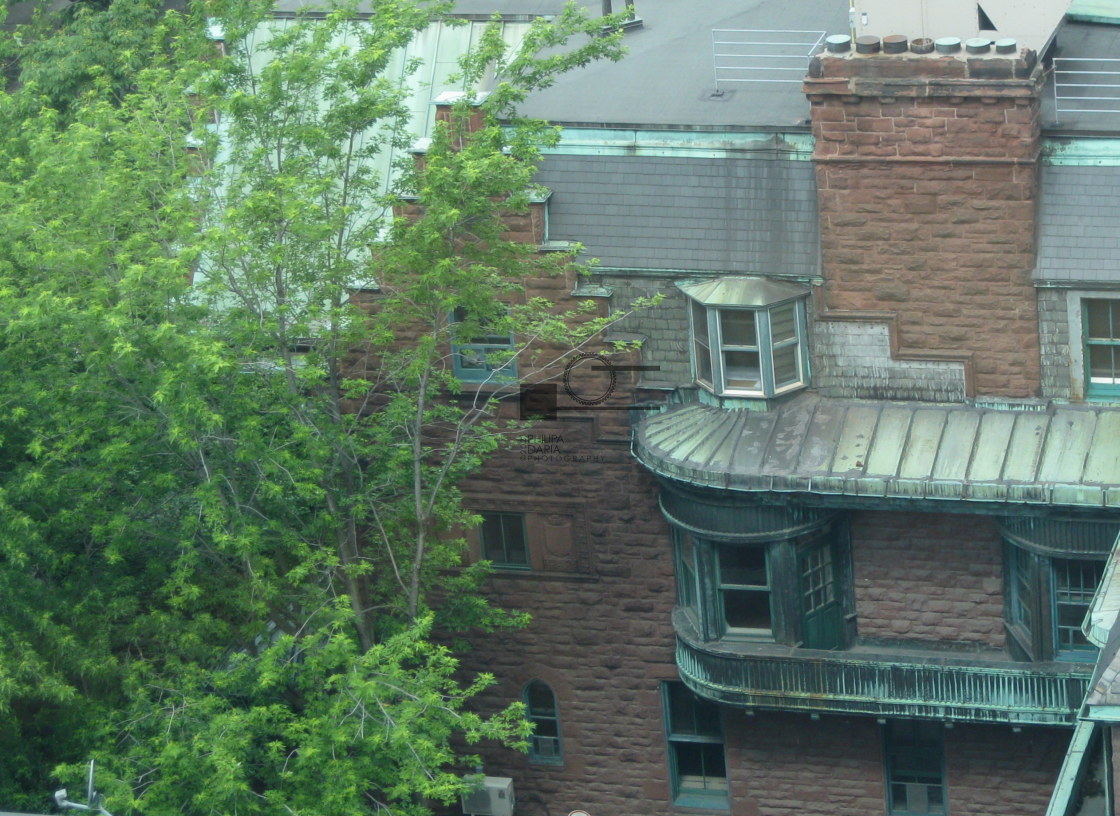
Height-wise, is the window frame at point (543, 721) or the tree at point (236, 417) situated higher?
the tree at point (236, 417)

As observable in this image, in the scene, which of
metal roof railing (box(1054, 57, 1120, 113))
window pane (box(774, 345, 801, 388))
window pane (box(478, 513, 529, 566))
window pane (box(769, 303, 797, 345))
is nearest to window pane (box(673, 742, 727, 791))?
window pane (box(478, 513, 529, 566))

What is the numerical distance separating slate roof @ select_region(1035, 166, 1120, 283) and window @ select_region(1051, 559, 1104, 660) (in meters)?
4.13

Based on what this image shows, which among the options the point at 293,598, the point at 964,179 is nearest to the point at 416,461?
the point at 293,598

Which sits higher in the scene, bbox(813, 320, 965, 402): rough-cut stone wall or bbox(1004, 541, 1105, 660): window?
bbox(813, 320, 965, 402): rough-cut stone wall

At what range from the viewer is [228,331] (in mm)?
26312

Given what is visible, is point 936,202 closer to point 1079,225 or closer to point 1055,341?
point 1079,225

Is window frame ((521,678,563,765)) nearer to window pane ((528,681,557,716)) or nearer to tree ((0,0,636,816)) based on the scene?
window pane ((528,681,557,716))

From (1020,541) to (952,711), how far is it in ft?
9.44

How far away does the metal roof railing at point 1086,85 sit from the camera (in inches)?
1110

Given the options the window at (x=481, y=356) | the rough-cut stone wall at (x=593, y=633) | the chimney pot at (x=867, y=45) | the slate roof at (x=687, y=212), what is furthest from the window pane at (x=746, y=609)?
the chimney pot at (x=867, y=45)

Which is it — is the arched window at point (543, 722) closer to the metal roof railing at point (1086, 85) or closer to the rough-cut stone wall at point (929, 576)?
the rough-cut stone wall at point (929, 576)

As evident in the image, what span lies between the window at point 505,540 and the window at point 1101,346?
30.0ft

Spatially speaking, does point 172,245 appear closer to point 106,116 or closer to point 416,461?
point 106,116

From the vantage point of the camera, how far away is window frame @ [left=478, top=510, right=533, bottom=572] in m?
31.6
